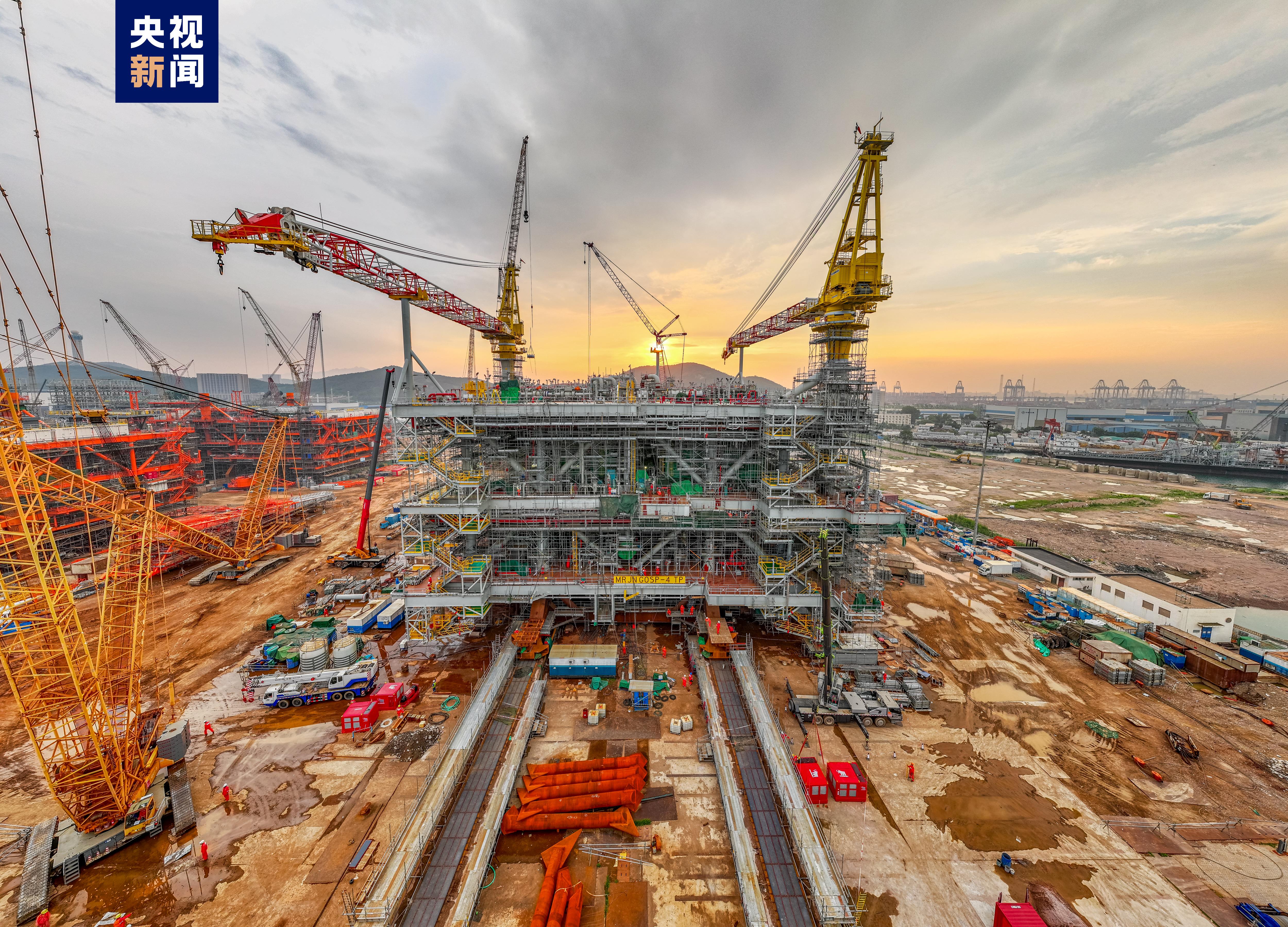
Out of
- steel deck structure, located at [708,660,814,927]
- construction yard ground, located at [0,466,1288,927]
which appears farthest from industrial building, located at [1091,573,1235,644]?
steel deck structure, located at [708,660,814,927]

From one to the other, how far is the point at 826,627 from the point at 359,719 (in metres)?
22.2

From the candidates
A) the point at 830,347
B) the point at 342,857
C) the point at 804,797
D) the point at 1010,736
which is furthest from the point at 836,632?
the point at 342,857

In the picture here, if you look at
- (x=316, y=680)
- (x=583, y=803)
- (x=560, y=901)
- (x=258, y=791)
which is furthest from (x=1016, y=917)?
(x=316, y=680)

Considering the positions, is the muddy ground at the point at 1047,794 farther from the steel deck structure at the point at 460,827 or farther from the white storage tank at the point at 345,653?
the white storage tank at the point at 345,653

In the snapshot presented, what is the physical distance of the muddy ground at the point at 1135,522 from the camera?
40.7 metres

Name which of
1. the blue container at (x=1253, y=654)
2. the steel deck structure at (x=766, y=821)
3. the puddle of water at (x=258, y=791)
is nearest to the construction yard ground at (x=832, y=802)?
the puddle of water at (x=258, y=791)

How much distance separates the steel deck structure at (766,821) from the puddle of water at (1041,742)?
1269cm

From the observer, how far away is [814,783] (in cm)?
1734

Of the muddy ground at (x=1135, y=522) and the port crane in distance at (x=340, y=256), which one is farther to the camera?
the muddy ground at (x=1135, y=522)

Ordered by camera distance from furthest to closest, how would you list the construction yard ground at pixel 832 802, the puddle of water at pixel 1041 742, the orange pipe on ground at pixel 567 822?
the puddle of water at pixel 1041 742 → the orange pipe on ground at pixel 567 822 → the construction yard ground at pixel 832 802

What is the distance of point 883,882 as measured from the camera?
1452 cm

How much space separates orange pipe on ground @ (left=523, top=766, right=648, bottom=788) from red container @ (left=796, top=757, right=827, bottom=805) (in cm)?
641

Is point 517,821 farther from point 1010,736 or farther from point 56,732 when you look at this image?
point 1010,736

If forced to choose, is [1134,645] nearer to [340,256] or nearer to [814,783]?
[814,783]
